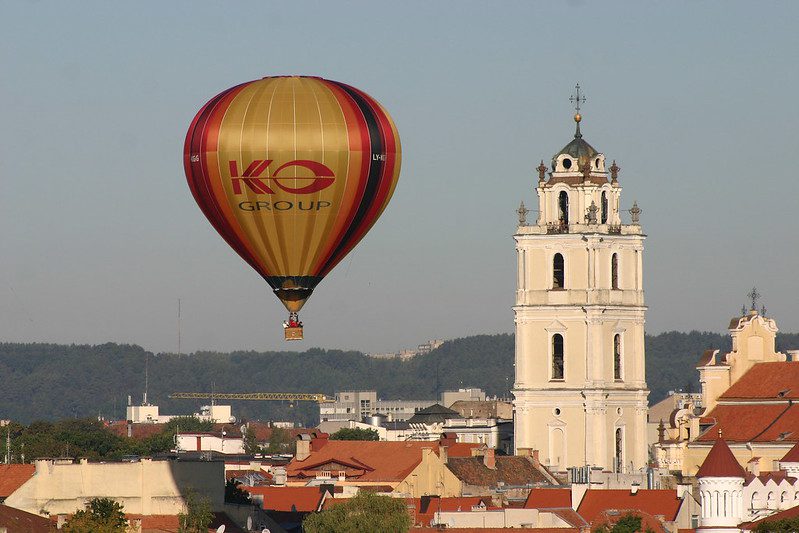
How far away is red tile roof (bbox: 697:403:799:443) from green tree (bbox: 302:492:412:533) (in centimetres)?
2982

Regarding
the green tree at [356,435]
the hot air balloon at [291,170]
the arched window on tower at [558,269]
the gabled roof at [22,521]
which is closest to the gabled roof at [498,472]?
the arched window on tower at [558,269]

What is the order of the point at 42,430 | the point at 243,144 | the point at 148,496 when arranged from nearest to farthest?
the point at 243,144 < the point at 148,496 < the point at 42,430

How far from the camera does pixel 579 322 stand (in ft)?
374

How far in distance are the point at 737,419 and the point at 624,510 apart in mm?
25147

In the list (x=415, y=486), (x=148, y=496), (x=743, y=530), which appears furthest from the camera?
(x=415, y=486)

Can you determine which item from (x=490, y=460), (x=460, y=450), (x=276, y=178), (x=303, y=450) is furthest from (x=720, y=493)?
(x=303, y=450)

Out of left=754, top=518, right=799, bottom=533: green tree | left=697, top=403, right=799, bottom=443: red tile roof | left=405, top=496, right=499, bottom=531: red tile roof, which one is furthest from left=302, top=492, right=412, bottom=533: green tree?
left=697, top=403, right=799, bottom=443: red tile roof

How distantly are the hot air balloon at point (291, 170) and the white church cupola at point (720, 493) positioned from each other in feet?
75.4

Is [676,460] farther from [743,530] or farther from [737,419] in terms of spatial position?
[743,530]

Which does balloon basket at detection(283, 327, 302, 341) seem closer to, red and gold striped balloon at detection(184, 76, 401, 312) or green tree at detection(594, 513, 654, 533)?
red and gold striped balloon at detection(184, 76, 401, 312)

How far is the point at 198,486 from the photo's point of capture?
2968 inches

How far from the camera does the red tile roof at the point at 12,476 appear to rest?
84.6 m

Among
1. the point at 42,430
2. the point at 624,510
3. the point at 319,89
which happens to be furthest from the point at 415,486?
the point at 42,430

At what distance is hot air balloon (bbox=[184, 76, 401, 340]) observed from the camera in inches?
2375
